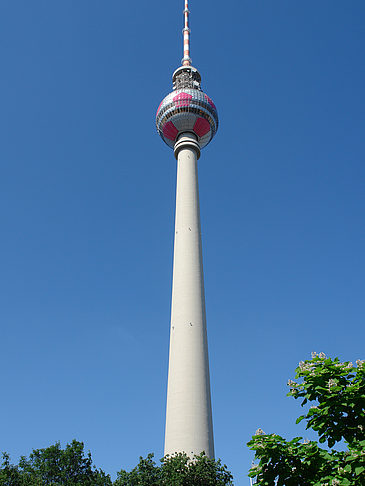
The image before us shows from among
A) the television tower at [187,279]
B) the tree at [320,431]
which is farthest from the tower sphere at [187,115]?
the tree at [320,431]

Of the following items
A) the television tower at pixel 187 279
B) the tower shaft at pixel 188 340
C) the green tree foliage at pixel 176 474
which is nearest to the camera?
the green tree foliage at pixel 176 474

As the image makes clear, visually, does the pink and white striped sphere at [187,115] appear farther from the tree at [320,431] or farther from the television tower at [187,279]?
the tree at [320,431]

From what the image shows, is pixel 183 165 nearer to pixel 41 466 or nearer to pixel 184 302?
pixel 184 302

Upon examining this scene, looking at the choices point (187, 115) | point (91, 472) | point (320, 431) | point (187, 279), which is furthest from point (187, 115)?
point (320, 431)

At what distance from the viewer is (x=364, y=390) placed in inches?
606

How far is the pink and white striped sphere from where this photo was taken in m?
77.4

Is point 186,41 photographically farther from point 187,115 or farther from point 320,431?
point 320,431

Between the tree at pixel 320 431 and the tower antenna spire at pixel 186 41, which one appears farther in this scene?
the tower antenna spire at pixel 186 41

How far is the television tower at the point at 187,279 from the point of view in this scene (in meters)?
50.6

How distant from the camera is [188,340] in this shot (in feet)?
184

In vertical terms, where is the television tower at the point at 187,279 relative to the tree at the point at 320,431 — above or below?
above

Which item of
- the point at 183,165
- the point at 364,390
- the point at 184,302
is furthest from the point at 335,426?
the point at 183,165

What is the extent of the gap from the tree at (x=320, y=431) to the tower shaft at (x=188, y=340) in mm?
33971

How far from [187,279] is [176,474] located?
28598 mm
